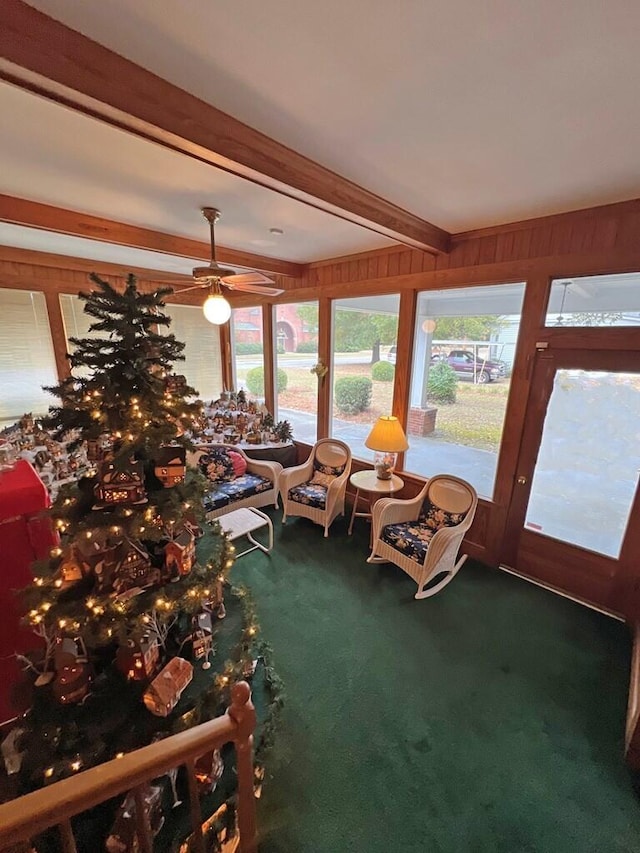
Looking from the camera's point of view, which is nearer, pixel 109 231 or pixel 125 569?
pixel 125 569

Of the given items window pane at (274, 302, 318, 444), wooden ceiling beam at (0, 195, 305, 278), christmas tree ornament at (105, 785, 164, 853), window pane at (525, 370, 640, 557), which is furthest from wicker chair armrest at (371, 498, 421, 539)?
wooden ceiling beam at (0, 195, 305, 278)

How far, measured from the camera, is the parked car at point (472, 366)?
312cm

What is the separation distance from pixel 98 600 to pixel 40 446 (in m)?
2.71

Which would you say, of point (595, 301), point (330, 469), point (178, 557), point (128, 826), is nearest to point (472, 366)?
point (595, 301)

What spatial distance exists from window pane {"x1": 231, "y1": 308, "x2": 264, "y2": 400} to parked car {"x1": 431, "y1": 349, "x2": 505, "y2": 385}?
2.82m

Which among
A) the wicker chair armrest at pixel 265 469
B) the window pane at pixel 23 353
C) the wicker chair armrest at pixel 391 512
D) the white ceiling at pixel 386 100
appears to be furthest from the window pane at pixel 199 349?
the wicker chair armrest at pixel 391 512

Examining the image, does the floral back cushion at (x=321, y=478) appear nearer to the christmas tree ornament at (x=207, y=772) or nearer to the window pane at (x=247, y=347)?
the window pane at (x=247, y=347)

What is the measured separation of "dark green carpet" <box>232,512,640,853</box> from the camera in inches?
59.2

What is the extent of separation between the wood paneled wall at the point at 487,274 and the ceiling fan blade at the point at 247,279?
1330 millimetres

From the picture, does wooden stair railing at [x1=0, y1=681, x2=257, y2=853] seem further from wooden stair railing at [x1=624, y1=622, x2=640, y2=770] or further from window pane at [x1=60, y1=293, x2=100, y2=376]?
window pane at [x1=60, y1=293, x2=100, y2=376]

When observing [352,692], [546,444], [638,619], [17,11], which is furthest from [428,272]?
[352,692]

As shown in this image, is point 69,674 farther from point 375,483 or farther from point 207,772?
point 375,483

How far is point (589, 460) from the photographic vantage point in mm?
2752

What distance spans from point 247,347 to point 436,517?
12.9 feet
